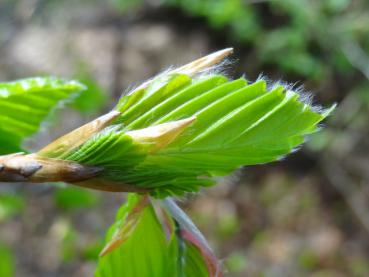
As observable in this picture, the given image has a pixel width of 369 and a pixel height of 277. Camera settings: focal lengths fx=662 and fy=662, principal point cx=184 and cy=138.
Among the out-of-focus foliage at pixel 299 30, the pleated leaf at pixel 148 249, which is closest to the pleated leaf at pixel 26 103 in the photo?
the pleated leaf at pixel 148 249


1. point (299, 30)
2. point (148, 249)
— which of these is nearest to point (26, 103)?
point (148, 249)

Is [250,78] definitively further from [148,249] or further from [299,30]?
[148,249]

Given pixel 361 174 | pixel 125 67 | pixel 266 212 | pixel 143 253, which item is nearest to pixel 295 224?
pixel 266 212

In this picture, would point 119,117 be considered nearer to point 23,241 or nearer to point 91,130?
point 91,130

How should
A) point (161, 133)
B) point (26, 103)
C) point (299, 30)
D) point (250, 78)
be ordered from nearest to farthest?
1. point (161, 133)
2. point (26, 103)
3. point (299, 30)
4. point (250, 78)

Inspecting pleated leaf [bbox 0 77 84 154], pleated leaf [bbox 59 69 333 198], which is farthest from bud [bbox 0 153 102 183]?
pleated leaf [bbox 0 77 84 154]

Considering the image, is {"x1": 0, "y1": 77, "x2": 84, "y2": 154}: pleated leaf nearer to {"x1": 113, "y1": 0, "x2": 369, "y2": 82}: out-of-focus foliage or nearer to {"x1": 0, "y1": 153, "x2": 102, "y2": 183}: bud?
{"x1": 0, "y1": 153, "x2": 102, "y2": 183}: bud
